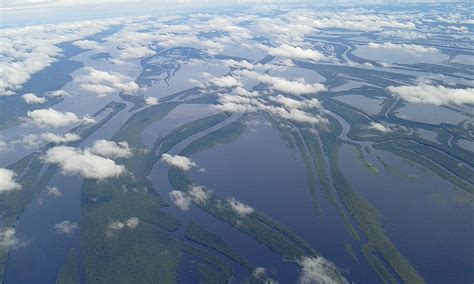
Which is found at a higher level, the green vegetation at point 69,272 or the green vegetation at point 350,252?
the green vegetation at point 350,252

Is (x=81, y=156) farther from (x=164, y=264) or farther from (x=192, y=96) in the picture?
(x=192, y=96)

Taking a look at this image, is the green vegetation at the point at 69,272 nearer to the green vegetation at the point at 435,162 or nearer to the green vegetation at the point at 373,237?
the green vegetation at the point at 373,237

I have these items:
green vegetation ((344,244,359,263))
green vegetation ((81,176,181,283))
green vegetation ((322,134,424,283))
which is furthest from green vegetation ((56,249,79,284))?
green vegetation ((322,134,424,283))

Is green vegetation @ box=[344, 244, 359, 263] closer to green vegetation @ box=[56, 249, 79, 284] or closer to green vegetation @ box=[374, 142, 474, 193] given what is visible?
green vegetation @ box=[374, 142, 474, 193]

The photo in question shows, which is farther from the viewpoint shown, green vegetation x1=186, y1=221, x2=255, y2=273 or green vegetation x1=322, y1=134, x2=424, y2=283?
green vegetation x1=186, y1=221, x2=255, y2=273

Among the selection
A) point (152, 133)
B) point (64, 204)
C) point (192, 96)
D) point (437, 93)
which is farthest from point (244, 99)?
point (64, 204)

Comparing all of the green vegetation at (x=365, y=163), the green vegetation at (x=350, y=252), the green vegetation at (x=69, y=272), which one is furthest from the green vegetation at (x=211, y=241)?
the green vegetation at (x=365, y=163)

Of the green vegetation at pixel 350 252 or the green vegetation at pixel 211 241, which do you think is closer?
the green vegetation at pixel 350 252

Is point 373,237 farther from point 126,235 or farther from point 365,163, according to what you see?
point 126,235
